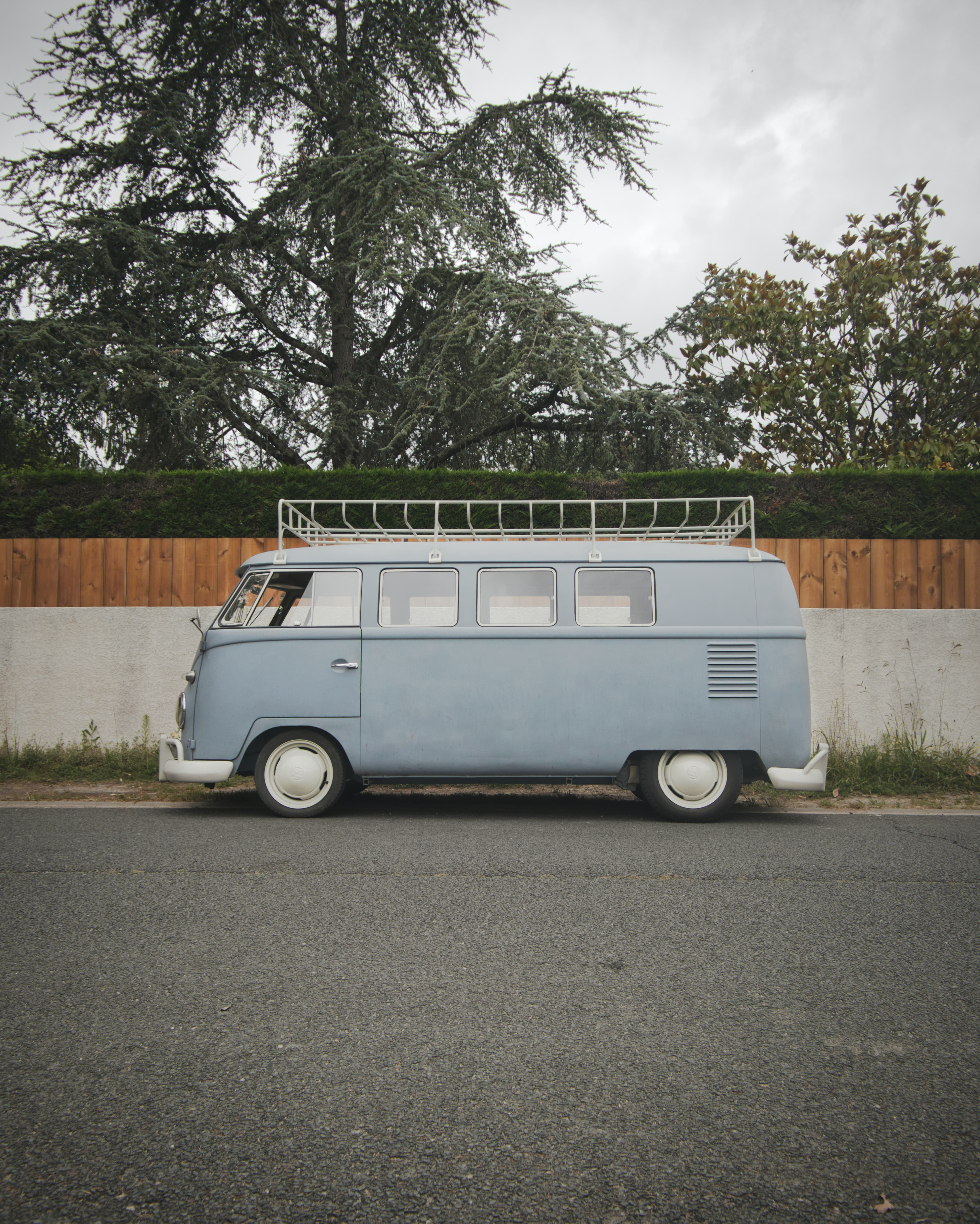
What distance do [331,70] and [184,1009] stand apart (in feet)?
49.8

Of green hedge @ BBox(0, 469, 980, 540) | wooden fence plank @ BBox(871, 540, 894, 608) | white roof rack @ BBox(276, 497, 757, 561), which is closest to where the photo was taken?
white roof rack @ BBox(276, 497, 757, 561)

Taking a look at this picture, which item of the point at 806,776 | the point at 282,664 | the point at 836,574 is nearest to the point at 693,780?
the point at 806,776

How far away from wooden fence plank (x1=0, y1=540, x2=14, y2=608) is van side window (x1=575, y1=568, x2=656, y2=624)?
6.52 m

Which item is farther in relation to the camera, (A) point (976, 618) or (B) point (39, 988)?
(A) point (976, 618)

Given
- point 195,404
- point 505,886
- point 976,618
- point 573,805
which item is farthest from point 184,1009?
point 195,404

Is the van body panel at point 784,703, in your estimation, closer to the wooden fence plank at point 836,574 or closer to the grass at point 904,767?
the grass at point 904,767

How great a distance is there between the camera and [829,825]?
6574mm

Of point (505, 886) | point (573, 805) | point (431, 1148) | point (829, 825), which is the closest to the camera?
point (431, 1148)

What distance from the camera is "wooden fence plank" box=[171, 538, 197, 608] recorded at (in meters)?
9.48

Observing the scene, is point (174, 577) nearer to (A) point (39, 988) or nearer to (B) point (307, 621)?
(B) point (307, 621)

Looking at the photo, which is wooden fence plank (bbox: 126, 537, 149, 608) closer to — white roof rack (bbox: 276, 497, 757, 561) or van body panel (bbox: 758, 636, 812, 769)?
white roof rack (bbox: 276, 497, 757, 561)

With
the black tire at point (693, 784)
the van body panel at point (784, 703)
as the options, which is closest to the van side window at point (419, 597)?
the black tire at point (693, 784)

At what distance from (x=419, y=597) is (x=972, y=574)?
6.15 meters

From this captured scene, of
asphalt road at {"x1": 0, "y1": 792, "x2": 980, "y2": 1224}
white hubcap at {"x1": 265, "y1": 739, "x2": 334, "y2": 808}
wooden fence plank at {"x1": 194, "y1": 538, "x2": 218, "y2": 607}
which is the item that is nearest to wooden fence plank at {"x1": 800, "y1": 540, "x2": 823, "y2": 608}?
asphalt road at {"x1": 0, "y1": 792, "x2": 980, "y2": 1224}
